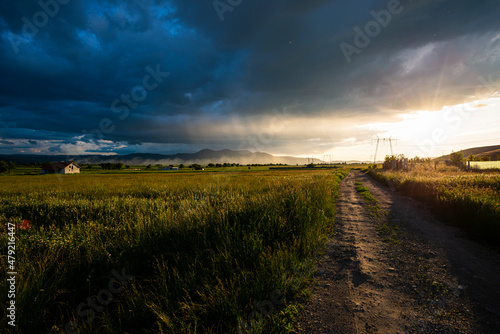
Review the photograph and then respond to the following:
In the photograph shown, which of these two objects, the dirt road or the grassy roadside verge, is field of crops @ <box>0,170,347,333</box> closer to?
the dirt road

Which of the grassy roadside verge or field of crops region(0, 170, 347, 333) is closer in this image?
field of crops region(0, 170, 347, 333)

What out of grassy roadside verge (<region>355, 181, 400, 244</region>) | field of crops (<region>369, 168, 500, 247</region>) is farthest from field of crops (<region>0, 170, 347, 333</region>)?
field of crops (<region>369, 168, 500, 247</region>)

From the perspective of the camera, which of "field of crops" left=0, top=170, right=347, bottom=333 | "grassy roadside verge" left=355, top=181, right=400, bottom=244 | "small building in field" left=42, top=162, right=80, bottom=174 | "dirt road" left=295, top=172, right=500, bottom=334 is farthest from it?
"small building in field" left=42, top=162, right=80, bottom=174

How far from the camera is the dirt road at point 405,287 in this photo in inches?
123

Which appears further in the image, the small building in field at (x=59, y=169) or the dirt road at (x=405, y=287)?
the small building in field at (x=59, y=169)

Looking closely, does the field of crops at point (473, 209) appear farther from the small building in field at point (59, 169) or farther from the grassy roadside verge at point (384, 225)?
the small building in field at point (59, 169)

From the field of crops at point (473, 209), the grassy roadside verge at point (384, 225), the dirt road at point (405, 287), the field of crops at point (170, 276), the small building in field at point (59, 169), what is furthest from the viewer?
the small building in field at point (59, 169)

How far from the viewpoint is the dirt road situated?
123 inches

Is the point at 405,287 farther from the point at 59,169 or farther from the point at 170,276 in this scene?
the point at 59,169

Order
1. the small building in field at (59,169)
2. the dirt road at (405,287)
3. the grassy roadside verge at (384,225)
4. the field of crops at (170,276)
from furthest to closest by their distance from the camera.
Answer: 1. the small building in field at (59,169)
2. the grassy roadside verge at (384,225)
3. the field of crops at (170,276)
4. the dirt road at (405,287)

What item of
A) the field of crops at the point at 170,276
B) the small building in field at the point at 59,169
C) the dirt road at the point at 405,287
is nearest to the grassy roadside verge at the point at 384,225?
the dirt road at the point at 405,287

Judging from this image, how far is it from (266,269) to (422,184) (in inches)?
637

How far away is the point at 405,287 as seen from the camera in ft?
13.3

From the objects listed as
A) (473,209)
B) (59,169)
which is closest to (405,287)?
(473,209)
